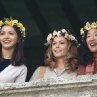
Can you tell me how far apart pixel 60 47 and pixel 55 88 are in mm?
1171

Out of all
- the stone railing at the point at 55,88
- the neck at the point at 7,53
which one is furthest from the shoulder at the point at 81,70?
the stone railing at the point at 55,88

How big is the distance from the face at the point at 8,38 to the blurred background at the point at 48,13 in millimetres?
2505

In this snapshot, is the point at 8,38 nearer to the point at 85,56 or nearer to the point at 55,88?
the point at 85,56

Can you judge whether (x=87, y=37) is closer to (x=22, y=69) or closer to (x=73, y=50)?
(x=73, y=50)

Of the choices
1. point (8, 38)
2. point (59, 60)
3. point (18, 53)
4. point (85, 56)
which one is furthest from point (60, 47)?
point (8, 38)

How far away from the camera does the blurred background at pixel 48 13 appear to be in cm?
966

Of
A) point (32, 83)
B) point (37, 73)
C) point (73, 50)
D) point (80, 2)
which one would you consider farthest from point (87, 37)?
point (80, 2)

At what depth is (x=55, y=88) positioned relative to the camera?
238 inches

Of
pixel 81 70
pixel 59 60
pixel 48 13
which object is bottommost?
pixel 81 70

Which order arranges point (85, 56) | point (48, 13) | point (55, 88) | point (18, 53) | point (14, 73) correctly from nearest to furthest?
point (55, 88) < point (14, 73) < point (18, 53) < point (85, 56) < point (48, 13)

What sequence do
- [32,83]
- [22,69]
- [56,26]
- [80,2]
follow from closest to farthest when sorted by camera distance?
[32,83]
[22,69]
[80,2]
[56,26]

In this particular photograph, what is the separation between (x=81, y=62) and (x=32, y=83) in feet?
4.02

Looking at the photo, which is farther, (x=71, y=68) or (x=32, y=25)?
(x=32, y=25)

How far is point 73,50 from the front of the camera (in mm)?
7250
